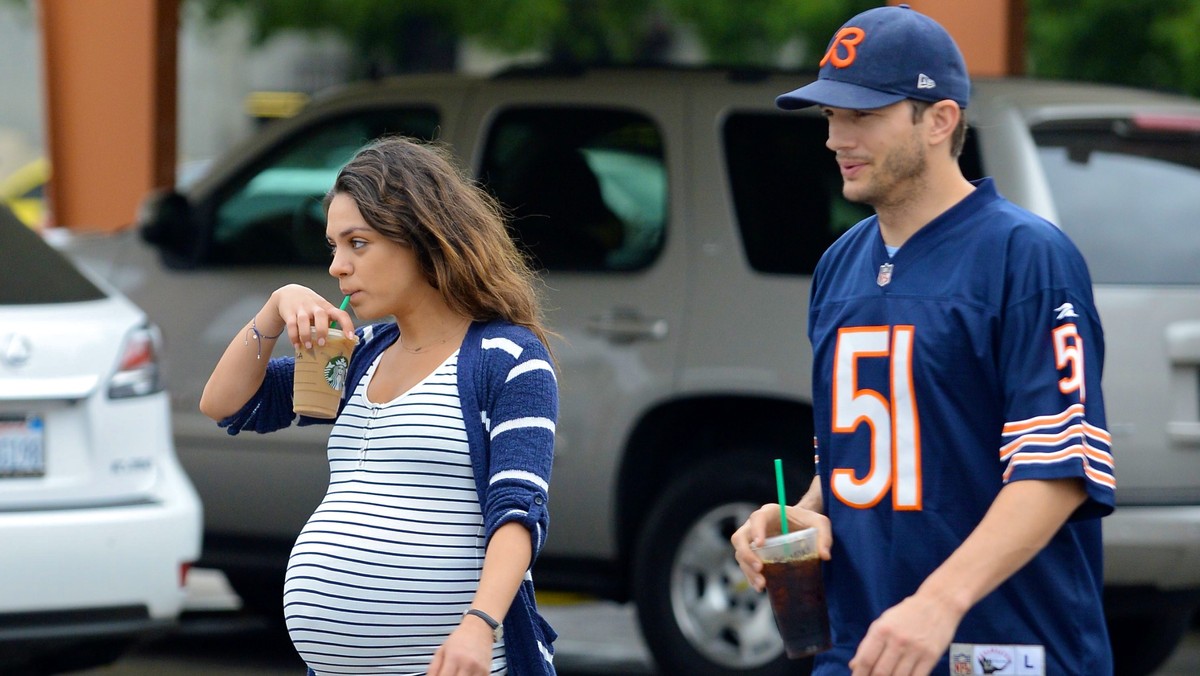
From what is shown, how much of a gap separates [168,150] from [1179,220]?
5.64 m

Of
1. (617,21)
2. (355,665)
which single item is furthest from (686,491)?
(617,21)

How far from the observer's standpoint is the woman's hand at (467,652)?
273cm

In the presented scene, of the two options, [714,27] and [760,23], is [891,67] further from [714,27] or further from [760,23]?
[760,23]

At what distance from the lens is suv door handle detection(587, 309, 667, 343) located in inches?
252

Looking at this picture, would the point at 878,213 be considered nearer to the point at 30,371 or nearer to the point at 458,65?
the point at 30,371

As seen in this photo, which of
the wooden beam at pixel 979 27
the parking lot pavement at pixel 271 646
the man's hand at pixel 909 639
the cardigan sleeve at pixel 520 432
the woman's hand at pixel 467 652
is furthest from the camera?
the wooden beam at pixel 979 27

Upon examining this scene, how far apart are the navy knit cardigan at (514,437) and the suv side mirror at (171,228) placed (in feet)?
13.8

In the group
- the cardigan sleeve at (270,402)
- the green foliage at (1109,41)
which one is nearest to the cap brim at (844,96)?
the cardigan sleeve at (270,402)

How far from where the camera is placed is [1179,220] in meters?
5.96

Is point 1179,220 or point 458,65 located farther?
point 458,65

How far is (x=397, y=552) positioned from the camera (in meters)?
2.89

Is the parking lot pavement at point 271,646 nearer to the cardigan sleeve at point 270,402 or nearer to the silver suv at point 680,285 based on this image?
the silver suv at point 680,285

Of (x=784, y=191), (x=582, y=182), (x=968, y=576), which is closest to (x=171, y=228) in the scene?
(x=582, y=182)

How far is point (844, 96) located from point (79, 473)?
3409 millimetres
